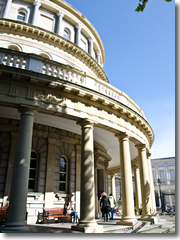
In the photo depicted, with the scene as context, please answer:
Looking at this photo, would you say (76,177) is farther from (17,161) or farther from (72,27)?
(72,27)

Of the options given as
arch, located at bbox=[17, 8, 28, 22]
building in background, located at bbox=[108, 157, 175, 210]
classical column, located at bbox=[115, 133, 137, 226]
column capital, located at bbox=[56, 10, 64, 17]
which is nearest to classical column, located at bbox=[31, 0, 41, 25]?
arch, located at bbox=[17, 8, 28, 22]

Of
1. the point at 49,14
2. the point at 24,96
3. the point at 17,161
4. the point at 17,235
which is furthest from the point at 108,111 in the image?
the point at 49,14

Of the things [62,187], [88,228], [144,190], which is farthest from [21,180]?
[144,190]

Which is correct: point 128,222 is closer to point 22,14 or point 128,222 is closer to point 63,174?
point 63,174

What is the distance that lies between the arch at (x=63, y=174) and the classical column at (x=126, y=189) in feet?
15.1

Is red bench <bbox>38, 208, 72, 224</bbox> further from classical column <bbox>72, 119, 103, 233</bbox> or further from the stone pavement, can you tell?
classical column <bbox>72, 119, 103, 233</bbox>

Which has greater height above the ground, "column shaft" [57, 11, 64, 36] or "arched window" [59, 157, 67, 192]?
"column shaft" [57, 11, 64, 36]

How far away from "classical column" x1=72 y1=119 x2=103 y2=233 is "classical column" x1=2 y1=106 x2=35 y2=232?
2.41 metres

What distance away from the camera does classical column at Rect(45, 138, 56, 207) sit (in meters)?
12.9

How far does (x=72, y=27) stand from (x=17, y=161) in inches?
748

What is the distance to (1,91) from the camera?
918 centimetres

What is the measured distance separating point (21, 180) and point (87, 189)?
3065 millimetres

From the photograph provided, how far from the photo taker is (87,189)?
9422 millimetres

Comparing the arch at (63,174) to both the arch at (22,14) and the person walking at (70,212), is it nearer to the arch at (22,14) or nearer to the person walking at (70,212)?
the person walking at (70,212)
